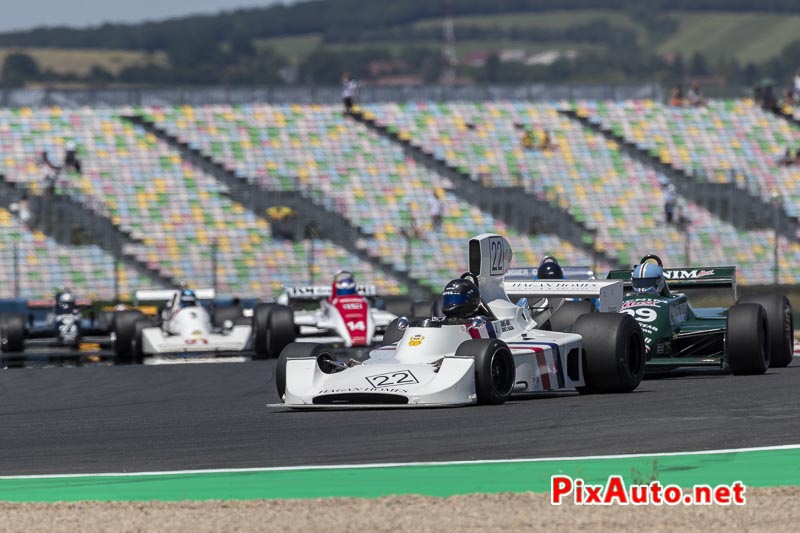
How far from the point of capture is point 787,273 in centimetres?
3825

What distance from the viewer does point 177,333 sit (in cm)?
2492

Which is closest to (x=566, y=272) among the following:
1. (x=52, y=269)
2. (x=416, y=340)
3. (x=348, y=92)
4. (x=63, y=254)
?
(x=416, y=340)

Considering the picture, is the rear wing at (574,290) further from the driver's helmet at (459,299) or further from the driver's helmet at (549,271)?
the driver's helmet at (549,271)

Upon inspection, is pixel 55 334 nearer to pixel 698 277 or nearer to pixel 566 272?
pixel 566 272

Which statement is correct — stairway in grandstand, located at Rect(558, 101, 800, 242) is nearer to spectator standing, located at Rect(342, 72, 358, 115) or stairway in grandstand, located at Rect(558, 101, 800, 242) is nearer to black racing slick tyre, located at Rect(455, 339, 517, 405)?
spectator standing, located at Rect(342, 72, 358, 115)

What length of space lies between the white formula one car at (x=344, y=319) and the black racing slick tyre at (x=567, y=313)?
26.7 ft

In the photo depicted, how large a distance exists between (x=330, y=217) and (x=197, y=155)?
5.11 meters

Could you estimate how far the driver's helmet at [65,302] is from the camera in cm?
2692

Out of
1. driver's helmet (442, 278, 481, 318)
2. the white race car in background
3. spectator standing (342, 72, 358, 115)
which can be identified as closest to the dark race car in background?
the white race car in background

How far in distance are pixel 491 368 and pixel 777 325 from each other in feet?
15.9

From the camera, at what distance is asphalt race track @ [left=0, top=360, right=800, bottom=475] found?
10719mm

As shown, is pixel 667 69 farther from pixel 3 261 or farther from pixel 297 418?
pixel 297 418

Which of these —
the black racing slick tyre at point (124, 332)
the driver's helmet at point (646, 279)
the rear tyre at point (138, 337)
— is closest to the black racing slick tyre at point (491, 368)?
the driver's helmet at point (646, 279)

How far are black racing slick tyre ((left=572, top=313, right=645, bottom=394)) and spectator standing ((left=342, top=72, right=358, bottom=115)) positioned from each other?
31.4 m
